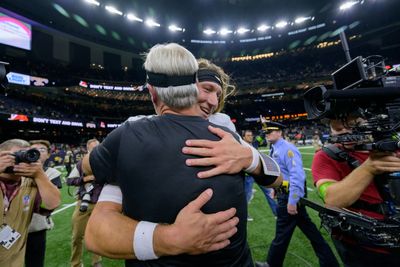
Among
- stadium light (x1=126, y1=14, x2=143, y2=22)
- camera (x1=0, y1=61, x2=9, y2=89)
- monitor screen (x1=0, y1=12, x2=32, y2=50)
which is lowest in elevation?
camera (x1=0, y1=61, x2=9, y2=89)

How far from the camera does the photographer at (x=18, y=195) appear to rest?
7.36ft

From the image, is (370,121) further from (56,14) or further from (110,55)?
(110,55)

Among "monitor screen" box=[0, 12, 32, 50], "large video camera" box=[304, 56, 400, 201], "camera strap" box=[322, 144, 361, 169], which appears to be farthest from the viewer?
"monitor screen" box=[0, 12, 32, 50]

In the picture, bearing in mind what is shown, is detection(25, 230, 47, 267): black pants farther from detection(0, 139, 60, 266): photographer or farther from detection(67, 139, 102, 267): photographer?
detection(0, 139, 60, 266): photographer

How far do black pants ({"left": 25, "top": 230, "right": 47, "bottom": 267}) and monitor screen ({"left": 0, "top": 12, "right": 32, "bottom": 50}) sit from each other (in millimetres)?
35264

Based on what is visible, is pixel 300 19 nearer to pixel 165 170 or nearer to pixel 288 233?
pixel 288 233

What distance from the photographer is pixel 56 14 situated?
30.0 m

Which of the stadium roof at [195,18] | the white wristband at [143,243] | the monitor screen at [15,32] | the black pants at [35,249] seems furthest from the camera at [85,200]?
the monitor screen at [15,32]

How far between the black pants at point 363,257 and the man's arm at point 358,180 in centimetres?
35

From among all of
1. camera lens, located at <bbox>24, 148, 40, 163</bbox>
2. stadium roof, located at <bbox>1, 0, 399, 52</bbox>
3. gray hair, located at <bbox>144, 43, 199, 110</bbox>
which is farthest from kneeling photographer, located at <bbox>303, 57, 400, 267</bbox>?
stadium roof, located at <bbox>1, 0, 399, 52</bbox>

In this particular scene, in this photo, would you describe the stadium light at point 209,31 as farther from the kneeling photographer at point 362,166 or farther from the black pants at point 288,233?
the kneeling photographer at point 362,166

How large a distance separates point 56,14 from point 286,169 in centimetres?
3738

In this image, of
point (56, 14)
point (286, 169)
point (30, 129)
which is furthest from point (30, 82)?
point (286, 169)

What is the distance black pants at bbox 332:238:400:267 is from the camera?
1588 mm
